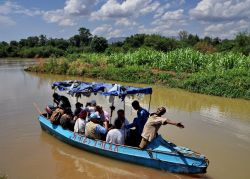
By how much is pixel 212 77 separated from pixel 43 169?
14.5 metres

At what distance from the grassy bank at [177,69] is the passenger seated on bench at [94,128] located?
38.2 ft

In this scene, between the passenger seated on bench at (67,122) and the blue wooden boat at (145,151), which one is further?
the passenger seated on bench at (67,122)

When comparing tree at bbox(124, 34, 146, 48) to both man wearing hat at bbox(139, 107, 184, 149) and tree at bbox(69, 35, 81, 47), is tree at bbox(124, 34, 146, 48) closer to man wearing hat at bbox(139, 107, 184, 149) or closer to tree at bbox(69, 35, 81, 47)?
tree at bbox(69, 35, 81, 47)

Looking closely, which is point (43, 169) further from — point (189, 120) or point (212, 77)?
point (212, 77)

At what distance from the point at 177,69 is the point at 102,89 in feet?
53.4

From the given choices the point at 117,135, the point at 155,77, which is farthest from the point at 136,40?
the point at 117,135

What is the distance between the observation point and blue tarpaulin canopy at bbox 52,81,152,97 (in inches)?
376

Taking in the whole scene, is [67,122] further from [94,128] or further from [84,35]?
A: [84,35]

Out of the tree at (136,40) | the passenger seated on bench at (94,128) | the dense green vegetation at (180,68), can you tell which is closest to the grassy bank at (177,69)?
the dense green vegetation at (180,68)

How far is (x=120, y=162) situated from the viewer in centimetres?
924

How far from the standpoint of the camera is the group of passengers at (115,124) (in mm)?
8492

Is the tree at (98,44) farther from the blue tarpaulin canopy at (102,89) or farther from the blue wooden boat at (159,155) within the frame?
the blue wooden boat at (159,155)

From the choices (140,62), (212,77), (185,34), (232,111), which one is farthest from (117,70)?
(185,34)

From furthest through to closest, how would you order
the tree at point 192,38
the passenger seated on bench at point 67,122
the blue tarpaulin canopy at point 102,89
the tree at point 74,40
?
1. the tree at point 74,40
2. the tree at point 192,38
3. the passenger seated on bench at point 67,122
4. the blue tarpaulin canopy at point 102,89
